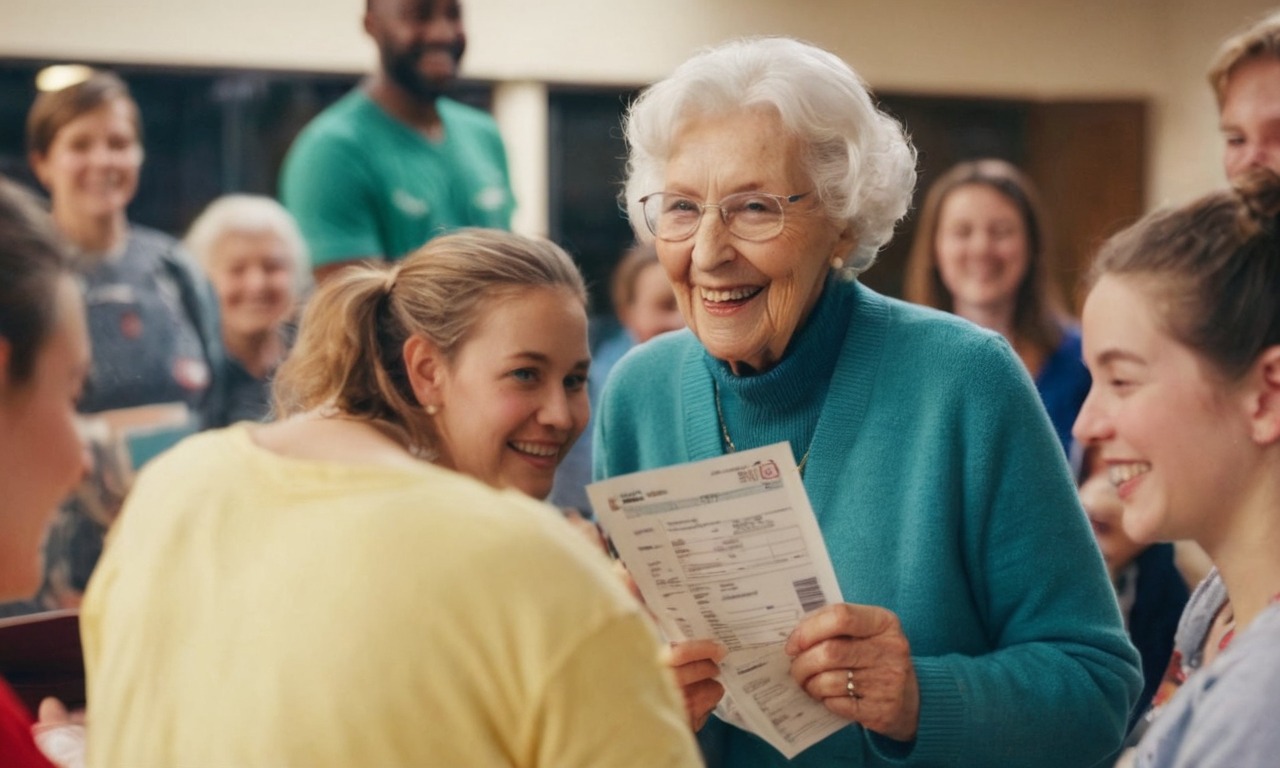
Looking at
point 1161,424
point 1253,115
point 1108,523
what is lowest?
point 1108,523

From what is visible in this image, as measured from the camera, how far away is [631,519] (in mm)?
1812

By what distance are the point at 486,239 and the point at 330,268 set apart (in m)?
1.67

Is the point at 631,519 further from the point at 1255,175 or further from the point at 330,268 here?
the point at 330,268

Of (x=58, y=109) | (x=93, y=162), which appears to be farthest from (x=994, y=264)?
(x=58, y=109)

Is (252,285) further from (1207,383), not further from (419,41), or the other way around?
(1207,383)

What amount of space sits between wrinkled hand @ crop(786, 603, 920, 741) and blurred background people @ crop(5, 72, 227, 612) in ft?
9.10

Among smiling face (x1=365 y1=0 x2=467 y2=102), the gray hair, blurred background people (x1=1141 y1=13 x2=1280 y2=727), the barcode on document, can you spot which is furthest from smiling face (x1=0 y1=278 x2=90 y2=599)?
smiling face (x1=365 y1=0 x2=467 y2=102)

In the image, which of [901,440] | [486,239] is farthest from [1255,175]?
[486,239]

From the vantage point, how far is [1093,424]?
173 cm

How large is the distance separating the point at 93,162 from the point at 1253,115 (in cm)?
307

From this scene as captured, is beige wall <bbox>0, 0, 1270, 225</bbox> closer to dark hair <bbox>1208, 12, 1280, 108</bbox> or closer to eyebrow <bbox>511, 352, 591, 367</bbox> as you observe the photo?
dark hair <bbox>1208, 12, 1280, 108</bbox>

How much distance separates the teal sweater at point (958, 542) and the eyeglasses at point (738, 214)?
15 cm

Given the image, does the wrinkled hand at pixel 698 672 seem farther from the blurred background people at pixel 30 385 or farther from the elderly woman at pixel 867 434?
the blurred background people at pixel 30 385

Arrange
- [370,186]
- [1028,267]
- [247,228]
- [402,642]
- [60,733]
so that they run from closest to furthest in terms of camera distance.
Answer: [402,642] → [60,733] → [370,186] → [1028,267] → [247,228]
